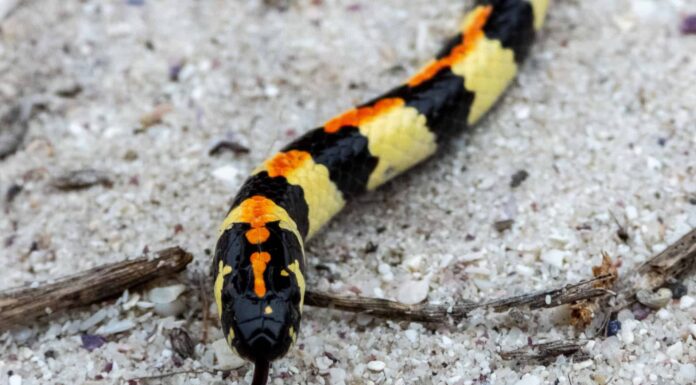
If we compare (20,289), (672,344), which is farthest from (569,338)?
(20,289)

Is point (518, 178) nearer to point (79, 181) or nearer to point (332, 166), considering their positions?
point (332, 166)

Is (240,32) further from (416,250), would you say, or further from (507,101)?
(416,250)

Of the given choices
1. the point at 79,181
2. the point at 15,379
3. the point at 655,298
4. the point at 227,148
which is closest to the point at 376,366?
the point at 655,298

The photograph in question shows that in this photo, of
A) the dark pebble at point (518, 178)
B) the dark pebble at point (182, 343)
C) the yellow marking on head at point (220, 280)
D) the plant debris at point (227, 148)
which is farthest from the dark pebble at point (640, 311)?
the plant debris at point (227, 148)

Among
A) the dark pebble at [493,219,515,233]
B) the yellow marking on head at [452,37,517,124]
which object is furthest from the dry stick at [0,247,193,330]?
the yellow marking on head at [452,37,517,124]

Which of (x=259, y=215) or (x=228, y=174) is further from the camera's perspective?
(x=228, y=174)
